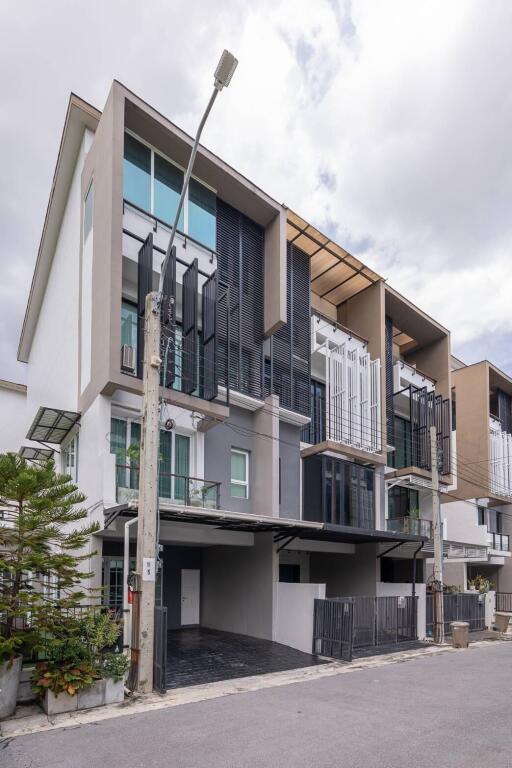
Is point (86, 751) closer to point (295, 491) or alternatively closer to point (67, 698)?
point (67, 698)

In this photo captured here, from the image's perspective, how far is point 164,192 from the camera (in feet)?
59.4

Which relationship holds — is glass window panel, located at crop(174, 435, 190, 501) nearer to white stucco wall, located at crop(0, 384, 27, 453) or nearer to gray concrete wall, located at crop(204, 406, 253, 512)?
gray concrete wall, located at crop(204, 406, 253, 512)

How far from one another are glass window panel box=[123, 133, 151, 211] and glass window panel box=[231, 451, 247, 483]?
8.12m

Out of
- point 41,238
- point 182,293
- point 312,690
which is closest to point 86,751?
point 312,690

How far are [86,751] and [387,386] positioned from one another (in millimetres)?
22006

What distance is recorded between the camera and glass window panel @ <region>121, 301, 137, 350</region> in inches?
637

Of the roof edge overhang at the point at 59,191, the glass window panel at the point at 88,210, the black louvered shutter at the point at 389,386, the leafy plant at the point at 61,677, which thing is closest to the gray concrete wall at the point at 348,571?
the black louvered shutter at the point at 389,386

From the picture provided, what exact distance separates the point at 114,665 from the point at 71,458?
896cm

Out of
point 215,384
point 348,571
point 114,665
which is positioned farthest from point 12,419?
point 114,665

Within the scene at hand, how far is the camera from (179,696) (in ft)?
36.3

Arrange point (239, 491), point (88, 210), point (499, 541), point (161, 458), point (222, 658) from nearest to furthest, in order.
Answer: point (222, 658)
point (161, 458)
point (88, 210)
point (239, 491)
point (499, 541)

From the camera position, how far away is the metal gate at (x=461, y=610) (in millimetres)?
21469

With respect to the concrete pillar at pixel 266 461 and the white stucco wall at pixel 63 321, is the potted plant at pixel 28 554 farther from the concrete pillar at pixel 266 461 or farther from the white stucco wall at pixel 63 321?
the concrete pillar at pixel 266 461

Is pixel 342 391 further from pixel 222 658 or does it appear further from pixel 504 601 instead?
pixel 504 601
